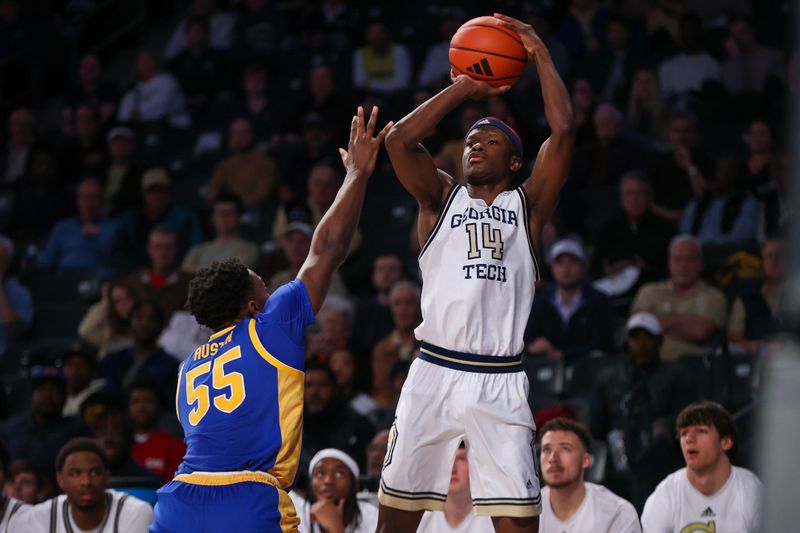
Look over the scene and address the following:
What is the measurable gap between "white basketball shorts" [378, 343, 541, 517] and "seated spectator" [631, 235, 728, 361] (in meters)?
4.63

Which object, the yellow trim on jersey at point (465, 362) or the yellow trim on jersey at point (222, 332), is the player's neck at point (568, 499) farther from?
the yellow trim on jersey at point (222, 332)

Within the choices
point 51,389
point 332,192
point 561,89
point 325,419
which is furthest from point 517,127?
point 561,89

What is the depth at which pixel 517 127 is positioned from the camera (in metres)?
12.6

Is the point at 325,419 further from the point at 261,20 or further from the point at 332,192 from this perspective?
the point at 261,20

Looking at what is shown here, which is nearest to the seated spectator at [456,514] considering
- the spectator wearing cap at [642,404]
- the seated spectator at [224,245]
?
the spectator wearing cap at [642,404]

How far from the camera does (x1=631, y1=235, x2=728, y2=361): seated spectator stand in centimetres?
1024

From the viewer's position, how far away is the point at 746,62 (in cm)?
1349

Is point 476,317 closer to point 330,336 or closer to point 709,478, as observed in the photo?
point 709,478

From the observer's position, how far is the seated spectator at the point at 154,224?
13.4m

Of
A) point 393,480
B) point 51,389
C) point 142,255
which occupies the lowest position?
point 393,480

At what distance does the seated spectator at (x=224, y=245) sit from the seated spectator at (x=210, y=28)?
4.12 metres

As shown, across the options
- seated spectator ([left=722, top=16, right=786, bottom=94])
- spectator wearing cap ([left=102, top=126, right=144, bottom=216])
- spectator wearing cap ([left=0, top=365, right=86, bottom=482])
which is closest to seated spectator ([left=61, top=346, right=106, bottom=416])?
spectator wearing cap ([left=0, top=365, right=86, bottom=482])

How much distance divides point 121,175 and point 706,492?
344 inches

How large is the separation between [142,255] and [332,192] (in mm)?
2260
